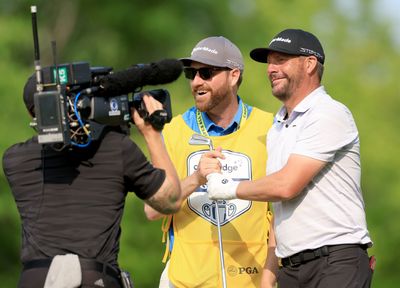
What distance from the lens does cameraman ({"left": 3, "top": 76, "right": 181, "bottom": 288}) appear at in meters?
6.55

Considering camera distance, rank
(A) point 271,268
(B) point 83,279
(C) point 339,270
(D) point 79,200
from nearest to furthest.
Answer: (B) point 83,279, (D) point 79,200, (C) point 339,270, (A) point 271,268

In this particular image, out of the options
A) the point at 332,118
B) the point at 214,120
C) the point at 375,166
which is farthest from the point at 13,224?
the point at 332,118

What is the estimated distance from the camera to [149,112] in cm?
677

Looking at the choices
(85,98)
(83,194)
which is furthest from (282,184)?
(85,98)

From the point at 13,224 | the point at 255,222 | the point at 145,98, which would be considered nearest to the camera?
the point at 145,98

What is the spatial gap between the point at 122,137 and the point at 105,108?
8.3 inches

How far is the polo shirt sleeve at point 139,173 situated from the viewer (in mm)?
6637

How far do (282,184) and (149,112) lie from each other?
120 centimetres

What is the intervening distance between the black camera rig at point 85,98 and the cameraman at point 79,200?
0.31ft

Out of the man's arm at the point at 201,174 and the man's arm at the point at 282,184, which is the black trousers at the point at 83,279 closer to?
the man's arm at the point at 282,184

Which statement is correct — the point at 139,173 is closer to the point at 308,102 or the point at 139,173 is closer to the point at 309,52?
the point at 308,102

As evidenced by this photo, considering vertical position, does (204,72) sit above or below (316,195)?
above

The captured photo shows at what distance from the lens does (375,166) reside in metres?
24.0

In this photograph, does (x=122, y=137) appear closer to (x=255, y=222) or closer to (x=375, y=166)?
(x=255, y=222)
